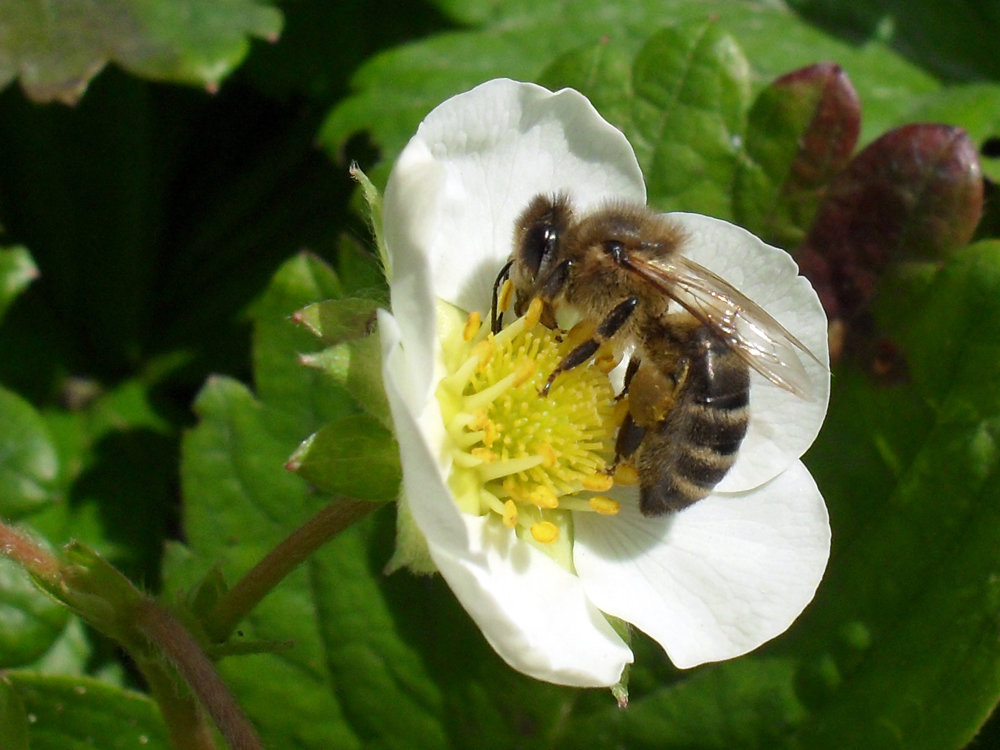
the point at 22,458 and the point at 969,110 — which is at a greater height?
the point at 969,110

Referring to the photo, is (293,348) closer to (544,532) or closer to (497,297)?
(497,297)

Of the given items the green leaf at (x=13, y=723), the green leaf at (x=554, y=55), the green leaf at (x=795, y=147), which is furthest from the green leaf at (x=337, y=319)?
the green leaf at (x=554, y=55)

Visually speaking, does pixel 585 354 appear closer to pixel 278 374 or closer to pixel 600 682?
pixel 600 682

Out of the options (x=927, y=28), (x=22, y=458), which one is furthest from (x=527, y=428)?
(x=927, y=28)

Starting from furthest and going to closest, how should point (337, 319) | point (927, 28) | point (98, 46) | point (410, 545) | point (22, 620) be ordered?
point (927, 28) < point (98, 46) < point (22, 620) < point (337, 319) < point (410, 545)

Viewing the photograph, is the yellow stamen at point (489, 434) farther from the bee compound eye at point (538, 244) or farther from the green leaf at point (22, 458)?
the green leaf at point (22, 458)

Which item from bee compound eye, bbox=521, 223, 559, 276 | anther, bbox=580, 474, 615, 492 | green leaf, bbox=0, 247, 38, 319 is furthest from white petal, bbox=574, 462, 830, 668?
green leaf, bbox=0, 247, 38, 319

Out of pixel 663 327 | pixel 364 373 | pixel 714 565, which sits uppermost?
pixel 663 327

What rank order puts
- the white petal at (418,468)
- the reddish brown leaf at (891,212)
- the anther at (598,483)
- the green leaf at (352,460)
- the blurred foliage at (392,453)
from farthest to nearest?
the reddish brown leaf at (891,212), the blurred foliage at (392,453), the anther at (598,483), the green leaf at (352,460), the white petal at (418,468)
